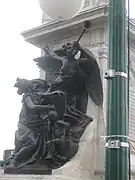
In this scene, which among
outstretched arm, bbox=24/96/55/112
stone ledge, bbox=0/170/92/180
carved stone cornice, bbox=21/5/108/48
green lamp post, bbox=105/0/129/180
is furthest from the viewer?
carved stone cornice, bbox=21/5/108/48

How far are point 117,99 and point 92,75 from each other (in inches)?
125

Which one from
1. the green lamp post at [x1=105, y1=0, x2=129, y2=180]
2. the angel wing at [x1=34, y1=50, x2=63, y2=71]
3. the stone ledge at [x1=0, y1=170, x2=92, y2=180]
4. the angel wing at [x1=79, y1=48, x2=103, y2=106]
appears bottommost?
the stone ledge at [x1=0, y1=170, x2=92, y2=180]

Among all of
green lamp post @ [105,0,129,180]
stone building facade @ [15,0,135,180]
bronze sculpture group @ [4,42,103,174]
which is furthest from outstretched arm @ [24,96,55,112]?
green lamp post @ [105,0,129,180]

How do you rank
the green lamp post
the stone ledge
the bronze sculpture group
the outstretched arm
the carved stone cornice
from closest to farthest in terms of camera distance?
the green lamp post < the stone ledge < the bronze sculpture group < the outstretched arm < the carved stone cornice

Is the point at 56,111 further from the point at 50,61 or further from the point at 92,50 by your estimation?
the point at 92,50

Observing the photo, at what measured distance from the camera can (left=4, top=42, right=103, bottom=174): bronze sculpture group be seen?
159 inches

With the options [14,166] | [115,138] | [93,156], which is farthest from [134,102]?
[115,138]

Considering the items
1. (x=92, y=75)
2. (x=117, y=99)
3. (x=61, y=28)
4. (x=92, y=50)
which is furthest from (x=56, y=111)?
(x=117, y=99)

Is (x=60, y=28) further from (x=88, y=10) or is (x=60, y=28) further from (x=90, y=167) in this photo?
(x=90, y=167)

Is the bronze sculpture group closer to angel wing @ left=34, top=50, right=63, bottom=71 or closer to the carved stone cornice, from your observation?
angel wing @ left=34, top=50, right=63, bottom=71

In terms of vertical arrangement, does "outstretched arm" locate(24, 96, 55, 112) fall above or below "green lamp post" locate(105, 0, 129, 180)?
above

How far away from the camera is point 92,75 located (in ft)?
15.2

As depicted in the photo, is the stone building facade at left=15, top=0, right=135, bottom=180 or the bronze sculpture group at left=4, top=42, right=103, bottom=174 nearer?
the bronze sculpture group at left=4, top=42, right=103, bottom=174

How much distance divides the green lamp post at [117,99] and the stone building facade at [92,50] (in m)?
2.53
